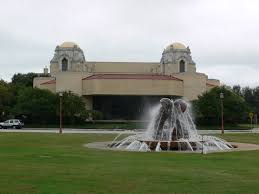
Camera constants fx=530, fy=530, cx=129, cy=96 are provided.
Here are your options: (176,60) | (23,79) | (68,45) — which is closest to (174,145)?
(176,60)

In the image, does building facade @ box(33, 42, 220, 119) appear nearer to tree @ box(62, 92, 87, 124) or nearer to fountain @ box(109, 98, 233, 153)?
tree @ box(62, 92, 87, 124)

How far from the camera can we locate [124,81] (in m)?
96.6

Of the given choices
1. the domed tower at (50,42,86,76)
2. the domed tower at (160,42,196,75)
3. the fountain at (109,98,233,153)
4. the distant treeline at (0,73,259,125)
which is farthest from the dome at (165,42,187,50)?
the fountain at (109,98,233,153)

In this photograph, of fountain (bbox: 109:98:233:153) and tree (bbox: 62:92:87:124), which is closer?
fountain (bbox: 109:98:233:153)

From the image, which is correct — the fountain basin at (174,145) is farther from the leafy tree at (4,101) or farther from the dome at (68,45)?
the dome at (68,45)

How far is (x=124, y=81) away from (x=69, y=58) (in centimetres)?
1860

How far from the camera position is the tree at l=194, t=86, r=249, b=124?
266 feet

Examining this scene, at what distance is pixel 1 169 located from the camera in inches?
616

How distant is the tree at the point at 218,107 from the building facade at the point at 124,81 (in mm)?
14263

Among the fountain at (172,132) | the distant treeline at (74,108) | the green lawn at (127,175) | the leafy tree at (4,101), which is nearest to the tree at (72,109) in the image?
the distant treeline at (74,108)

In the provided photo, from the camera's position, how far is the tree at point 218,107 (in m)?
81.1

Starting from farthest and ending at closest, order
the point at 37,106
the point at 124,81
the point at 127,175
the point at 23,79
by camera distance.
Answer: the point at 23,79, the point at 124,81, the point at 37,106, the point at 127,175

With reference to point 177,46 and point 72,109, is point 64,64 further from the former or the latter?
point 72,109

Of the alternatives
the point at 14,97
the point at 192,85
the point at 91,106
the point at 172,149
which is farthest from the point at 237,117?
the point at 172,149
